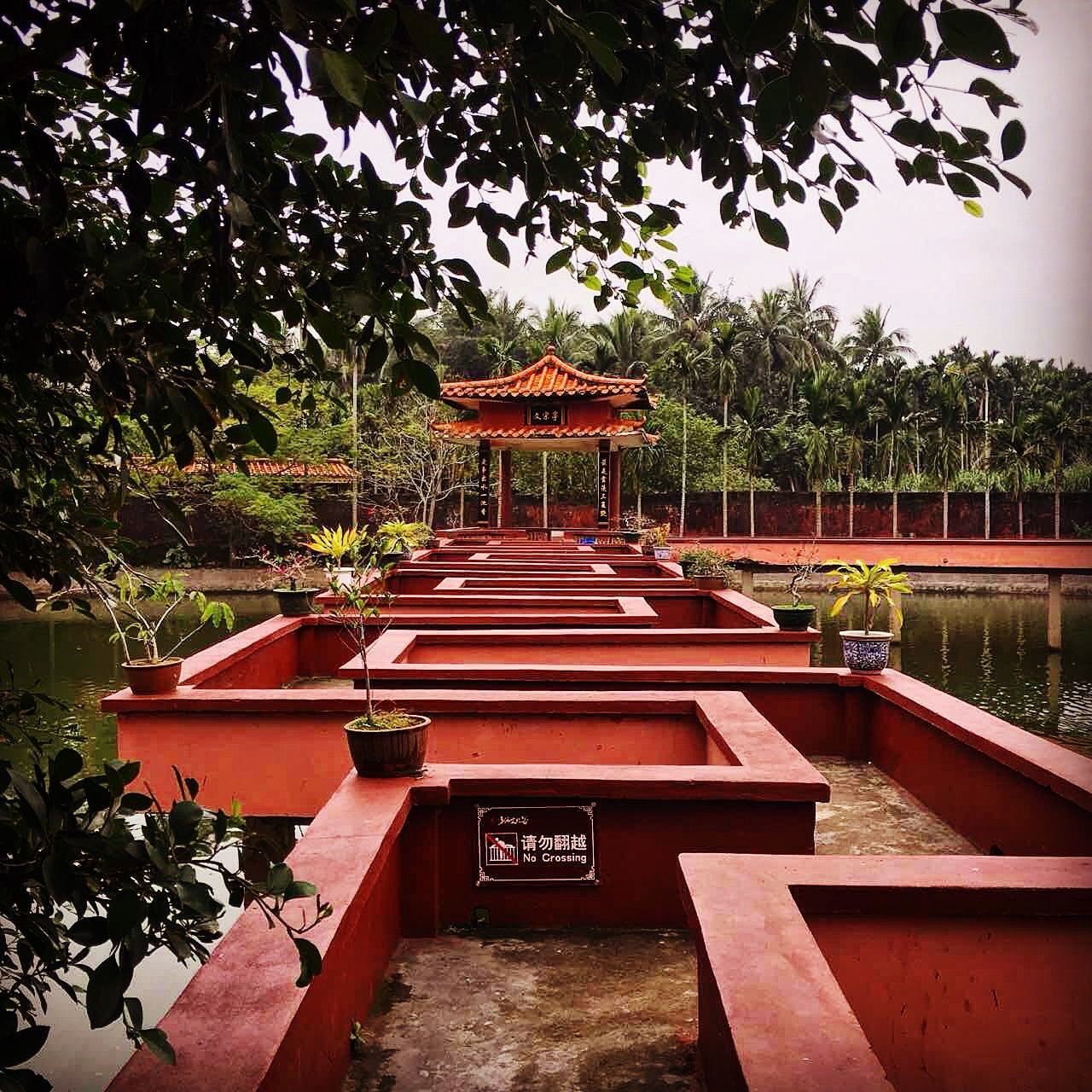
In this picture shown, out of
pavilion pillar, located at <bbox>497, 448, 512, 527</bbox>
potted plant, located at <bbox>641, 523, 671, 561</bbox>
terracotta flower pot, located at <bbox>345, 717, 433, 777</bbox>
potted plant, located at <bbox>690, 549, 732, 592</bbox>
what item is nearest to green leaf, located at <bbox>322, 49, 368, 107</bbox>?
terracotta flower pot, located at <bbox>345, 717, 433, 777</bbox>

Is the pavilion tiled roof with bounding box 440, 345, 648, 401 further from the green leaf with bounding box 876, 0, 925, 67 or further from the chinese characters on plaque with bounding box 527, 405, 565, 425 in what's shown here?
the green leaf with bounding box 876, 0, 925, 67

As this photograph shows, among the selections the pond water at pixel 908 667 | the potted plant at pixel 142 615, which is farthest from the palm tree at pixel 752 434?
the potted plant at pixel 142 615

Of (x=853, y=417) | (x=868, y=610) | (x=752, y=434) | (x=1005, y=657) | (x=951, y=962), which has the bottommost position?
(x=1005, y=657)

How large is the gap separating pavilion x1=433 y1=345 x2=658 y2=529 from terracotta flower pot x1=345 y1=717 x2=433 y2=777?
15321 millimetres

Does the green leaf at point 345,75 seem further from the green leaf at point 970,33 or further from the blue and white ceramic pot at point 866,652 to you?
the blue and white ceramic pot at point 866,652

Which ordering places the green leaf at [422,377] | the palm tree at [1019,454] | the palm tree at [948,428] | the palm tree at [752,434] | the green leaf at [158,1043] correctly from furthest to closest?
the palm tree at [752,434] → the palm tree at [948,428] → the palm tree at [1019,454] → the green leaf at [422,377] → the green leaf at [158,1043]

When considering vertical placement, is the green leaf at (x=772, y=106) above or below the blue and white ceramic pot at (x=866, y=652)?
above

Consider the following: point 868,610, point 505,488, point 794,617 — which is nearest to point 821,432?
point 505,488

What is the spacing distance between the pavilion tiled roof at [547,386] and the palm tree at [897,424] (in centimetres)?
1370

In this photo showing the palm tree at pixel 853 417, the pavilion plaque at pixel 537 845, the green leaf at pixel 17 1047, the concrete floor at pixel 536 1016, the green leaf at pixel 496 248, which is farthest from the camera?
the palm tree at pixel 853 417

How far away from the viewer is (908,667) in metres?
15.4

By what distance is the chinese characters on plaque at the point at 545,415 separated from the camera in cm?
1931

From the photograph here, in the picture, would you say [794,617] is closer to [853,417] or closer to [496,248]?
[496,248]

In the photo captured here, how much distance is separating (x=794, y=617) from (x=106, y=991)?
23.7 ft
